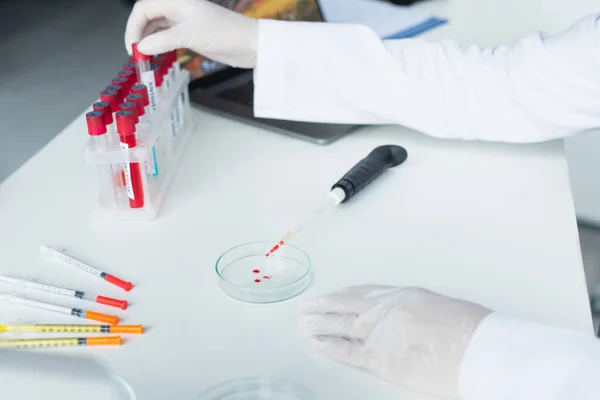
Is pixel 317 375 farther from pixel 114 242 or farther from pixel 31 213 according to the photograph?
pixel 31 213

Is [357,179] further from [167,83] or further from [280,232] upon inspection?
[167,83]

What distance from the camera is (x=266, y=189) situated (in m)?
0.94

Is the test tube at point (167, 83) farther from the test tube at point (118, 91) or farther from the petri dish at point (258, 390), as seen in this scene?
the petri dish at point (258, 390)

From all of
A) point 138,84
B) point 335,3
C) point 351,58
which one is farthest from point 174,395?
point 335,3

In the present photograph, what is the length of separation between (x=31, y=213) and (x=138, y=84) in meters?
0.23

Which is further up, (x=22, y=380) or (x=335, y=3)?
(x=22, y=380)

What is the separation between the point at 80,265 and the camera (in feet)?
2.52

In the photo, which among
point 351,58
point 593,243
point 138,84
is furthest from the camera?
point 593,243

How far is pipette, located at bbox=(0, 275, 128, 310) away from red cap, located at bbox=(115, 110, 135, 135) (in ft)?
0.70

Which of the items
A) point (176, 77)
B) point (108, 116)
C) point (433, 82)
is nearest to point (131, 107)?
point (108, 116)

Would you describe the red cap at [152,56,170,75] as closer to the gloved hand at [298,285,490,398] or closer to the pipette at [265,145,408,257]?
the pipette at [265,145,408,257]

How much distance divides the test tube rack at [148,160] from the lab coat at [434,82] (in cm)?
18

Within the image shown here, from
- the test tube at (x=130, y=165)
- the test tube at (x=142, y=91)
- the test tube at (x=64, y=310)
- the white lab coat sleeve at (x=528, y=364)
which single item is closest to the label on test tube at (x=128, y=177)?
the test tube at (x=130, y=165)

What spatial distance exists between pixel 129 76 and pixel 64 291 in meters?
0.38
